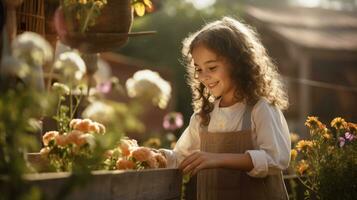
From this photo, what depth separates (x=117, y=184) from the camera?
215cm

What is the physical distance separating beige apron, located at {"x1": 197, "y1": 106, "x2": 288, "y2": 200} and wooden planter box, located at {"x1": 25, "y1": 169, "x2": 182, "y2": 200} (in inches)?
20.9

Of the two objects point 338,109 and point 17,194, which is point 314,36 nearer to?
point 338,109

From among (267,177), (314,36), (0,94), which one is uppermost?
(314,36)

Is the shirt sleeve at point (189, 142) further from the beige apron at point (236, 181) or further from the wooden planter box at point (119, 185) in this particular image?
the wooden planter box at point (119, 185)

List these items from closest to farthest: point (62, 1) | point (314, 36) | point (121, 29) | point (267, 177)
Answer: point (62, 1) < point (267, 177) < point (121, 29) < point (314, 36)

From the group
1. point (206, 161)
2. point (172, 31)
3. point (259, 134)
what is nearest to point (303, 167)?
point (259, 134)

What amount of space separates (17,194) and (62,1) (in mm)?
1473

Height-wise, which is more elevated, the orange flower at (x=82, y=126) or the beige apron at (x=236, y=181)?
the orange flower at (x=82, y=126)

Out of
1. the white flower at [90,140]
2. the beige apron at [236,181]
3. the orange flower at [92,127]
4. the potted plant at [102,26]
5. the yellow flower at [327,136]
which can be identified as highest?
the potted plant at [102,26]

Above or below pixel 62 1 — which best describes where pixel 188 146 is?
below

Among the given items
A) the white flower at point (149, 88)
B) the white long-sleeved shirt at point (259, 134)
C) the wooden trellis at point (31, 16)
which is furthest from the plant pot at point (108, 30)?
the white flower at point (149, 88)

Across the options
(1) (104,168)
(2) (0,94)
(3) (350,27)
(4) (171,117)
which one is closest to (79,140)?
(1) (104,168)

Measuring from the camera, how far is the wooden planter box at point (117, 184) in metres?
1.87

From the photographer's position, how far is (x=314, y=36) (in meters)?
15.6
